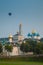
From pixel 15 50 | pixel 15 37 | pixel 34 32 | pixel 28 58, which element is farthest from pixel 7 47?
pixel 15 37

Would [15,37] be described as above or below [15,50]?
above

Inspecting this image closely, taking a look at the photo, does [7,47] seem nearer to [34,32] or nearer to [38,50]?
[38,50]

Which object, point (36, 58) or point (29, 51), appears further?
point (29, 51)

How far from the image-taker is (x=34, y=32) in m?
125

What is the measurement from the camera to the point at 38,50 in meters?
55.3

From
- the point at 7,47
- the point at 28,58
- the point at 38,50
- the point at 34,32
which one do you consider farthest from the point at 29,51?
the point at 34,32

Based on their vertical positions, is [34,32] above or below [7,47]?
above

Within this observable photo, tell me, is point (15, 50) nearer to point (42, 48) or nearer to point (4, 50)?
point (4, 50)

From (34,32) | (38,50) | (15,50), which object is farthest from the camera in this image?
(34,32)

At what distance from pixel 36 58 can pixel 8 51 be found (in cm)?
3294

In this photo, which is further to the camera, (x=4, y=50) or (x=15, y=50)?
(x=15, y=50)

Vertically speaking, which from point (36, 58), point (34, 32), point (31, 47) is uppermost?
point (34, 32)

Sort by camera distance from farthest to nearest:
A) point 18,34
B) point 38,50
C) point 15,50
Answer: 1. point 18,34
2. point 15,50
3. point 38,50

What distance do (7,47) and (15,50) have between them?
9674 mm
